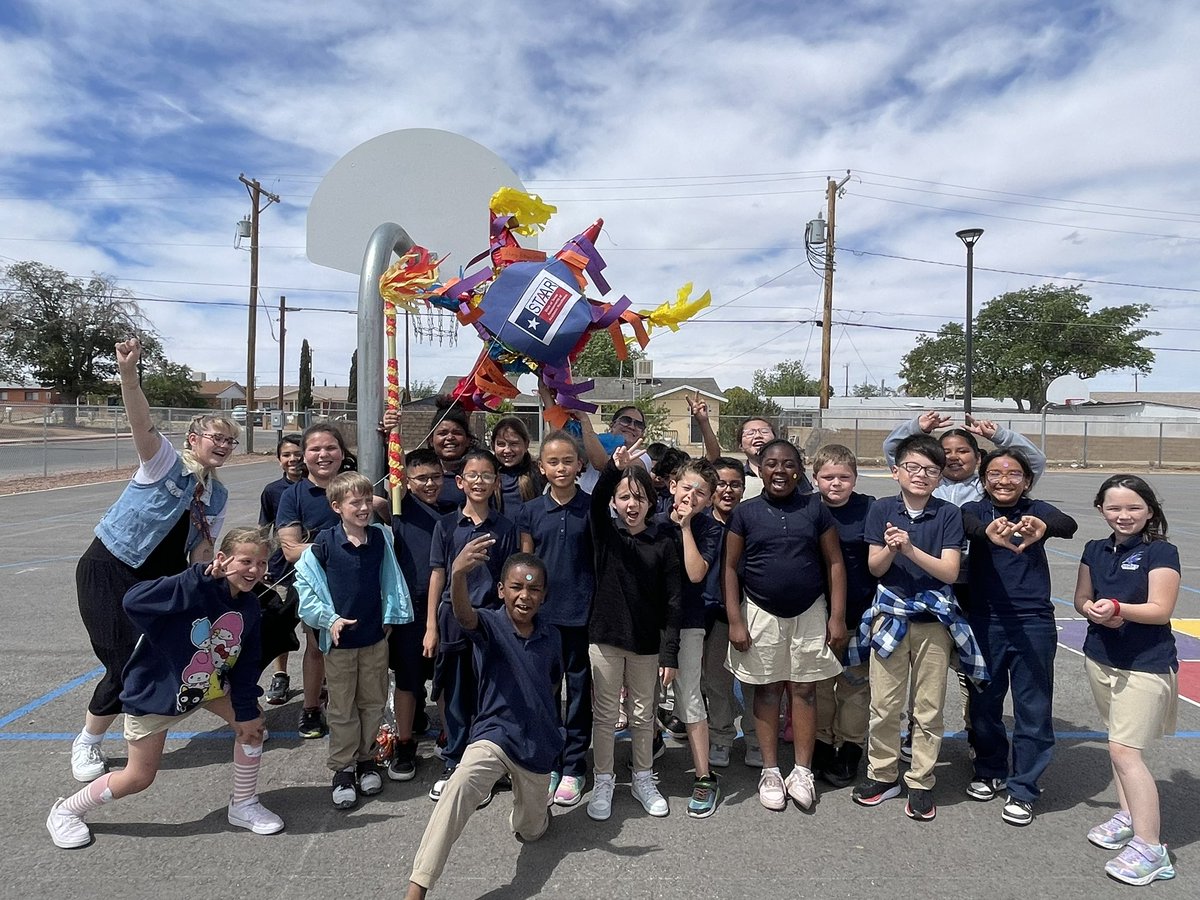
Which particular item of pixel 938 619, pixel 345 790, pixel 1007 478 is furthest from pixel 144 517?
pixel 1007 478

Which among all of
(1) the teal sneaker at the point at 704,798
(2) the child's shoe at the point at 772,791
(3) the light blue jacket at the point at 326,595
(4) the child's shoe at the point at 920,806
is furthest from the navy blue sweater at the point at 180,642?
(4) the child's shoe at the point at 920,806

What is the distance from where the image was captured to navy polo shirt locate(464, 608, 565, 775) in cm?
287

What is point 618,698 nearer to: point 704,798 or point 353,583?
point 704,798

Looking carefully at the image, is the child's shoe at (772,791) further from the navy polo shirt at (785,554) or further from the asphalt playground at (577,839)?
the navy polo shirt at (785,554)

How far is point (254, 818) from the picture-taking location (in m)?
3.01

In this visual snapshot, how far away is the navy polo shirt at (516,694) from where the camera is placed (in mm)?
2865

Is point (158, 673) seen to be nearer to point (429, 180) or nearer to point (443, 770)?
point (443, 770)

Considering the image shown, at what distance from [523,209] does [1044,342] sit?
51.8m

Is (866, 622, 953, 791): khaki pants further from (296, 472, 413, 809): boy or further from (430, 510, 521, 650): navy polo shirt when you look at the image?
(296, 472, 413, 809): boy

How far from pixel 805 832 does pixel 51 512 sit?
14.0 metres

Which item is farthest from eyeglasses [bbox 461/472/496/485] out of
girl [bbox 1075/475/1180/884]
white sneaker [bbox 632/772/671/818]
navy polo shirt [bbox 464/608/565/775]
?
girl [bbox 1075/475/1180/884]

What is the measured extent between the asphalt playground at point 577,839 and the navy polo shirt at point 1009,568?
88 centimetres

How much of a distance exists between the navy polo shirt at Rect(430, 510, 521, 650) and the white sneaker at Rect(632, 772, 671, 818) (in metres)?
0.98

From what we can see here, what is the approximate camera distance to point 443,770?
3562mm
